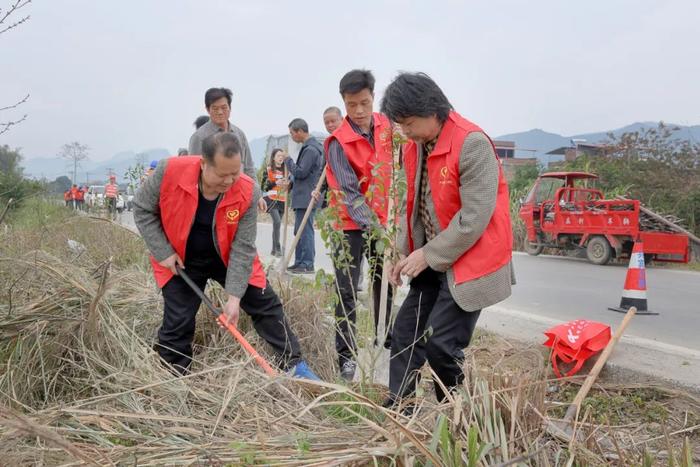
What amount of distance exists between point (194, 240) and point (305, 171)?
3707mm

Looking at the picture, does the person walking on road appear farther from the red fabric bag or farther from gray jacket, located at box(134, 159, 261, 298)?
the red fabric bag

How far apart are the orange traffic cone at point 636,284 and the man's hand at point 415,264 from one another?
3.20 meters

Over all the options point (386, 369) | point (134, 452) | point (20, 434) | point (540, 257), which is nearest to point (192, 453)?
point (134, 452)

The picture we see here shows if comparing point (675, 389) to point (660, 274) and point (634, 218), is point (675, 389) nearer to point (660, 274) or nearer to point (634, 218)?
point (660, 274)

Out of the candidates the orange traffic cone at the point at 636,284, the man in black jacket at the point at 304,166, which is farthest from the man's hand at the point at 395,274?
the man in black jacket at the point at 304,166

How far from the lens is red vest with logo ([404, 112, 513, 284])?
2453mm

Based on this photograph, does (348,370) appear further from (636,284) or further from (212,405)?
(636,284)

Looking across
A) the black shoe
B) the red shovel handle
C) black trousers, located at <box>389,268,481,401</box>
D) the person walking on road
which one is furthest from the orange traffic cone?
the red shovel handle

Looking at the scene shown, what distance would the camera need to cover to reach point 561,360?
3.73m

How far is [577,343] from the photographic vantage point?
11.8 feet

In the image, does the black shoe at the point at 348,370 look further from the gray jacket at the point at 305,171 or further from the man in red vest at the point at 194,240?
the gray jacket at the point at 305,171

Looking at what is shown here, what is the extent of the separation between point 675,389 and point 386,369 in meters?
1.58

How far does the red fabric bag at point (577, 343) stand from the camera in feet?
11.8

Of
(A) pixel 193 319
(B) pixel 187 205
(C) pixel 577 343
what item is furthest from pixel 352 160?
(C) pixel 577 343
